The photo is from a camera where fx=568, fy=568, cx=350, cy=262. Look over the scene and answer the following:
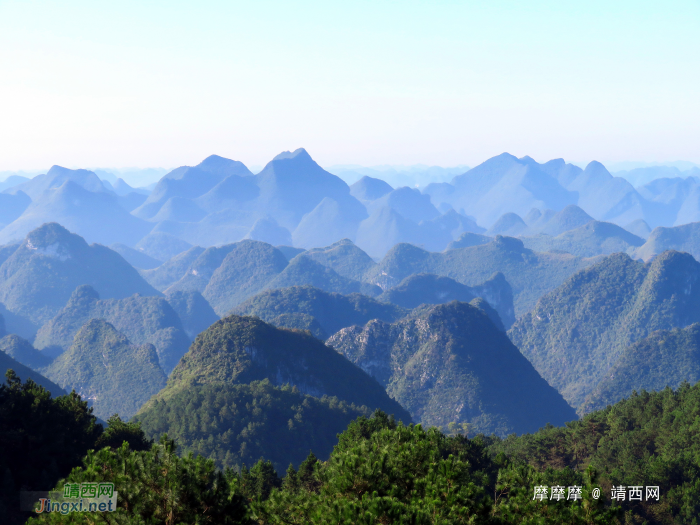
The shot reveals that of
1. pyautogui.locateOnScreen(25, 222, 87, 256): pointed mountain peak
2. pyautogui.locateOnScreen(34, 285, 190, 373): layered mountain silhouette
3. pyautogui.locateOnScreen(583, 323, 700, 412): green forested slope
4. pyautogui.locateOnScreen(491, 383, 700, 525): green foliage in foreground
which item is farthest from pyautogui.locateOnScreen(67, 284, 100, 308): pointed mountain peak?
pyautogui.locateOnScreen(491, 383, 700, 525): green foliage in foreground

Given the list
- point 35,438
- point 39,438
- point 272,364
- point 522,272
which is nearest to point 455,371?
point 272,364

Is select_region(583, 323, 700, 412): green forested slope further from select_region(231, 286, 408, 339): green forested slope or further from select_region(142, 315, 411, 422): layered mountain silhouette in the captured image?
select_region(142, 315, 411, 422): layered mountain silhouette

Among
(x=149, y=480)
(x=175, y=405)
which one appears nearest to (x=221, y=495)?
(x=149, y=480)

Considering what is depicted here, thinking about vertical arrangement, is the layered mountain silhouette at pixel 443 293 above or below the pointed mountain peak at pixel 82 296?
above

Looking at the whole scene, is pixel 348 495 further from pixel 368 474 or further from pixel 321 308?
pixel 321 308

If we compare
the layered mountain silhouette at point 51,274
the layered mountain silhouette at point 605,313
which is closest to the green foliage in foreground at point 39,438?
the layered mountain silhouette at point 605,313

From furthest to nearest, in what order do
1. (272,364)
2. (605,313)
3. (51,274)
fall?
(51,274), (605,313), (272,364)

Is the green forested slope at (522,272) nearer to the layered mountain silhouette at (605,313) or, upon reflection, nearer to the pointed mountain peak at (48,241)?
the layered mountain silhouette at (605,313)
